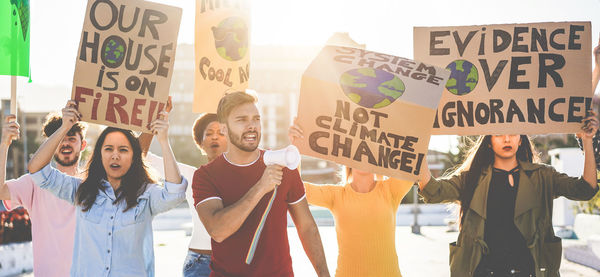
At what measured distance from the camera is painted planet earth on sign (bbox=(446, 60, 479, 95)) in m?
4.45

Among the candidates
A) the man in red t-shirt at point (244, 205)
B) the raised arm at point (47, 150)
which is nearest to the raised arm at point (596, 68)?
the man in red t-shirt at point (244, 205)

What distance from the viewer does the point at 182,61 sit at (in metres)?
93.4

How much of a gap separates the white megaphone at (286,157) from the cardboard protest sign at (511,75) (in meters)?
1.70

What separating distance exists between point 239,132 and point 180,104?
96004 millimetres

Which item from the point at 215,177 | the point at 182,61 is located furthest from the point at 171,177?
the point at 182,61

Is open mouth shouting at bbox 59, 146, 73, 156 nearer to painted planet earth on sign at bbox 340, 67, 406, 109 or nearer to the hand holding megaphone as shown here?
the hand holding megaphone

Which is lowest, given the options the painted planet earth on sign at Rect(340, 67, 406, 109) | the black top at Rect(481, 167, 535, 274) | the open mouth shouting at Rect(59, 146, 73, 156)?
the black top at Rect(481, 167, 535, 274)

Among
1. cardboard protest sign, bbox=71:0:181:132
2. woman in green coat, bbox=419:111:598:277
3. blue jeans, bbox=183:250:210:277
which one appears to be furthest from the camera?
blue jeans, bbox=183:250:210:277

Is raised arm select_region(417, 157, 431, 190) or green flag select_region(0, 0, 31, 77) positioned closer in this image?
raised arm select_region(417, 157, 431, 190)

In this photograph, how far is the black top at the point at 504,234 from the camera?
13.2 ft

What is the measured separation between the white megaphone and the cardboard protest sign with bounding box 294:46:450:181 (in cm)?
97

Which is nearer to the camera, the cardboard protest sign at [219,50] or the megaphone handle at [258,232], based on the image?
the megaphone handle at [258,232]

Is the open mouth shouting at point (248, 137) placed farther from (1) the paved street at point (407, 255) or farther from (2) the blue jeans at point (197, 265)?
(1) the paved street at point (407, 255)

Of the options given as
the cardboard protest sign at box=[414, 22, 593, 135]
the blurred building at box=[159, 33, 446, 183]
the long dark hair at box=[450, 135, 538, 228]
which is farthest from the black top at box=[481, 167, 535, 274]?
the blurred building at box=[159, 33, 446, 183]
